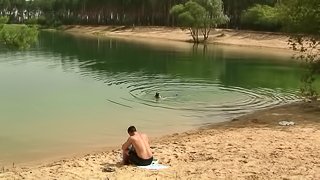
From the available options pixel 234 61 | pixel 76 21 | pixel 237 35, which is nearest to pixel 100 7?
pixel 76 21

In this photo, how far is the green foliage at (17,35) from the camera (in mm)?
15859

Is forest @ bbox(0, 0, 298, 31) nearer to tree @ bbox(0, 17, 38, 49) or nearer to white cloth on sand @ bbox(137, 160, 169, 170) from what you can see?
tree @ bbox(0, 17, 38, 49)

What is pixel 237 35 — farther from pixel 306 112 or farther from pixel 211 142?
pixel 211 142

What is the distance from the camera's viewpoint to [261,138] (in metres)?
18.5

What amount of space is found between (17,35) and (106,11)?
131 meters

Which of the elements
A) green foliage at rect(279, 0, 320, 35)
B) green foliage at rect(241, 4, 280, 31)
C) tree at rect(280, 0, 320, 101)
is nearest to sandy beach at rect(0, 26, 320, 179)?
tree at rect(280, 0, 320, 101)

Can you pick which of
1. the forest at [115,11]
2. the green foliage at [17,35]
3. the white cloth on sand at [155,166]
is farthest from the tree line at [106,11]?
the white cloth on sand at [155,166]

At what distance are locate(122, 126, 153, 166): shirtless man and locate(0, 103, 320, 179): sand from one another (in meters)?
0.38

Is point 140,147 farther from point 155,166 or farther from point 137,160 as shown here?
point 155,166

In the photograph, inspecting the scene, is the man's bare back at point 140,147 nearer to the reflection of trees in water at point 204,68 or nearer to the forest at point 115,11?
the reflection of trees in water at point 204,68

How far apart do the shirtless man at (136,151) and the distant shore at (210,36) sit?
69291 millimetres

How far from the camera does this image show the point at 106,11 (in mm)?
145000

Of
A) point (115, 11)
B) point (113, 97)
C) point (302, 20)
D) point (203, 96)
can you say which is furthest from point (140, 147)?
point (115, 11)

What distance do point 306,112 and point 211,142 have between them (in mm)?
8003
